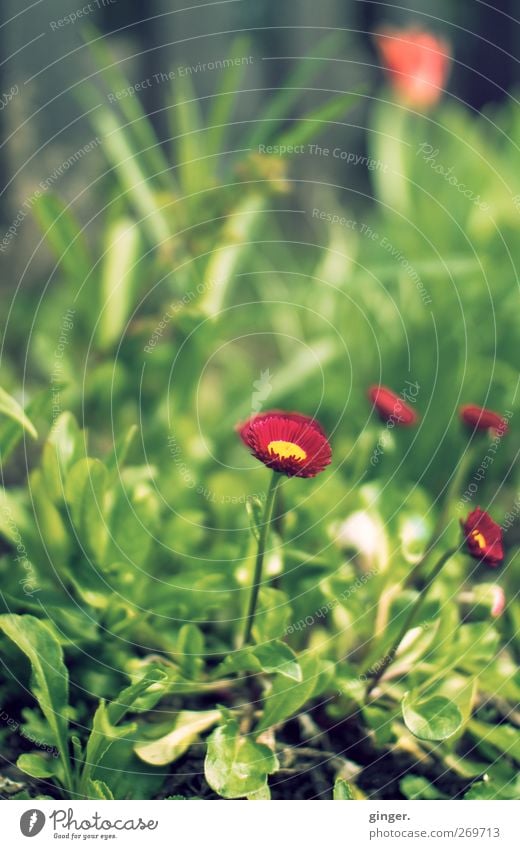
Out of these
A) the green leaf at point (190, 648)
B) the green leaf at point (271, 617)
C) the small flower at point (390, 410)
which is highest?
the small flower at point (390, 410)

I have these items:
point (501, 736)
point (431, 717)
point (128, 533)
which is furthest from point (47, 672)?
point (501, 736)

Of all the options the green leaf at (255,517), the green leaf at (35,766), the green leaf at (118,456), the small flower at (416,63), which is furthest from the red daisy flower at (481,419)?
the small flower at (416,63)

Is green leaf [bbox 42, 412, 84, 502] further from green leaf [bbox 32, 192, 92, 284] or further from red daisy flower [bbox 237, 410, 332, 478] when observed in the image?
green leaf [bbox 32, 192, 92, 284]

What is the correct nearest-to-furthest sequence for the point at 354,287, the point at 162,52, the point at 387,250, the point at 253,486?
the point at 253,486 < the point at 354,287 < the point at 387,250 < the point at 162,52

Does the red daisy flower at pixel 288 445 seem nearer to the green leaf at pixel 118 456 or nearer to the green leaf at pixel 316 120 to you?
the green leaf at pixel 118 456

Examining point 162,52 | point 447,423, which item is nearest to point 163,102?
point 162,52

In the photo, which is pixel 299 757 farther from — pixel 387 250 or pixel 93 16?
pixel 93 16
